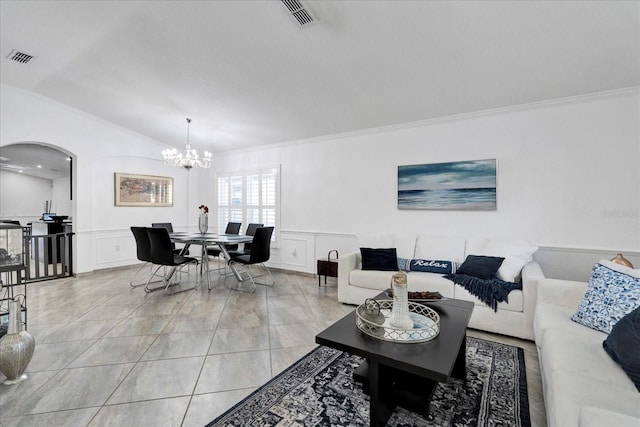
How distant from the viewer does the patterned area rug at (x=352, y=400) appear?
159cm

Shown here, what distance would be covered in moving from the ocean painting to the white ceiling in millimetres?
691

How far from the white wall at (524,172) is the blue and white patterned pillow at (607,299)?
1.56 metres

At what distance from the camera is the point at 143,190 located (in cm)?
602

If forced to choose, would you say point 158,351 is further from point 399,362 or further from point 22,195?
point 22,195

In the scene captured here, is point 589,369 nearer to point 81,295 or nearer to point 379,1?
point 379,1

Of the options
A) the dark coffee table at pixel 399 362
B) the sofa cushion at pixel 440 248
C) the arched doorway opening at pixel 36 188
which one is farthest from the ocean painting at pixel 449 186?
the arched doorway opening at pixel 36 188

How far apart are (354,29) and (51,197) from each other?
12604 mm

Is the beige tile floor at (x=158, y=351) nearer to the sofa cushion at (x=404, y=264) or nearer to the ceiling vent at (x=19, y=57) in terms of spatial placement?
the sofa cushion at (x=404, y=264)

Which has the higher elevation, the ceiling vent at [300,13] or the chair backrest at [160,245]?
the ceiling vent at [300,13]

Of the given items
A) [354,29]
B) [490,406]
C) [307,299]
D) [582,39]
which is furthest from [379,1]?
[307,299]

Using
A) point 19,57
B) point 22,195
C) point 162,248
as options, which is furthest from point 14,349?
point 22,195

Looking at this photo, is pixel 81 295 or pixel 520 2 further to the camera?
pixel 81 295

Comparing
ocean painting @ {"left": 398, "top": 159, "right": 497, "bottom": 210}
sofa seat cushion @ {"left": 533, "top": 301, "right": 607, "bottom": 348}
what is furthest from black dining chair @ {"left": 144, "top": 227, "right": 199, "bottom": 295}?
sofa seat cushion @ {"left": 533, "top": 301, "right": 607, "bottom": 348}

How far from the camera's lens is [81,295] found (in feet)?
12.9
